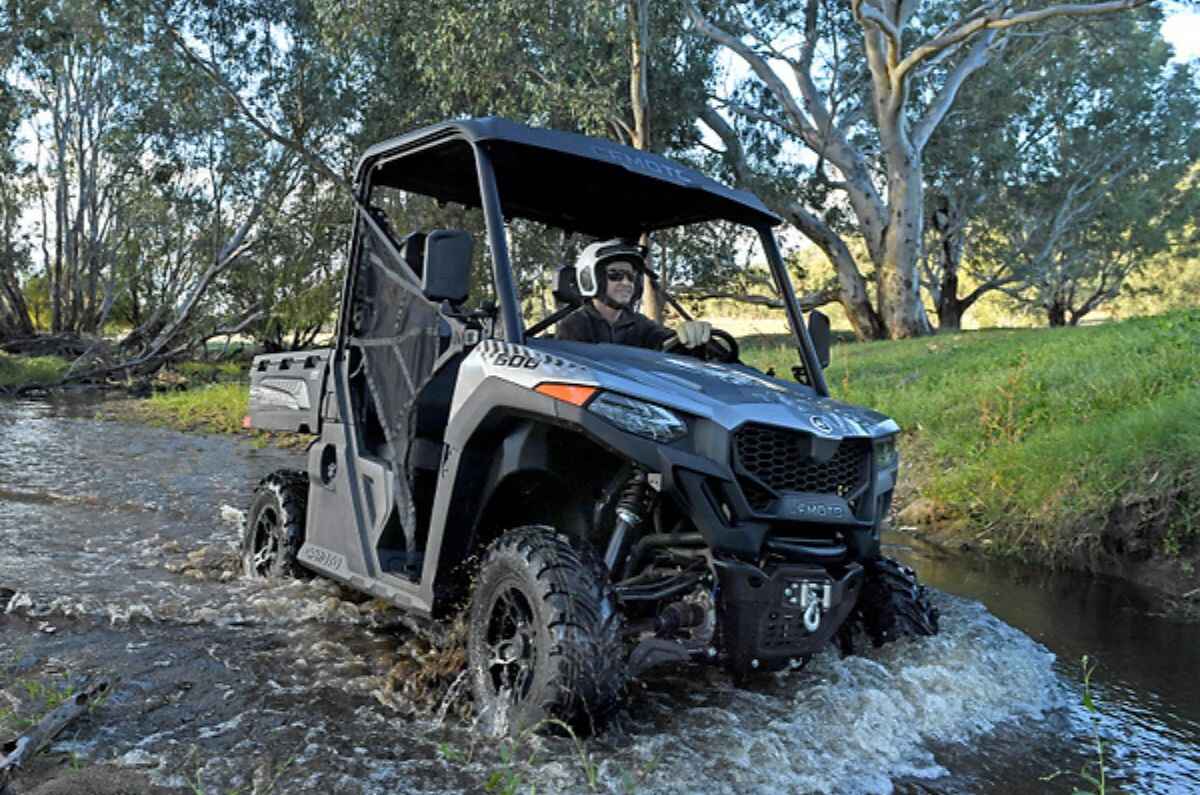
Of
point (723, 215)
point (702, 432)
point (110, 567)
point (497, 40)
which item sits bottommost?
point (110, 567)

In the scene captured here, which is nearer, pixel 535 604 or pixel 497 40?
pixel 535 604

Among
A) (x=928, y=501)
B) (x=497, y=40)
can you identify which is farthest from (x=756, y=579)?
(x=497, y=40)

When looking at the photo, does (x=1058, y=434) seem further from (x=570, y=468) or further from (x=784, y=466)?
(x=570, y=468)

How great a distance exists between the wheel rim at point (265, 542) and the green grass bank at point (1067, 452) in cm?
497

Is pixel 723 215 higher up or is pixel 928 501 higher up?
pixel 723 215

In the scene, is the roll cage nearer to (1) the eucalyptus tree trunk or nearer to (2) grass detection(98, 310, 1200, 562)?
(2) grass detection(98, 310, 1200, 562)

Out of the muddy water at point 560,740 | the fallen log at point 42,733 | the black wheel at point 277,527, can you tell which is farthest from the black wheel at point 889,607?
the black wheel at point 277,527

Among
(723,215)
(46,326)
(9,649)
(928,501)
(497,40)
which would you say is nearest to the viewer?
(9,649)

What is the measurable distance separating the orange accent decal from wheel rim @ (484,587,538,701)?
0.70 m

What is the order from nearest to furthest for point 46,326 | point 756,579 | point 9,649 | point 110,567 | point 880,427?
point 756,579 → point 880,427 → point 9,649 → point 110,567 → point 46,326

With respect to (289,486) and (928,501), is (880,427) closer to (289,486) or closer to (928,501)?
(289,486)

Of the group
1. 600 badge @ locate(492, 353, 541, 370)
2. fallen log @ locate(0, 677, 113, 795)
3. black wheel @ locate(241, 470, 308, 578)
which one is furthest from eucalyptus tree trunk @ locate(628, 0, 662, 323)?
fallen log @ locate(0, 677, 113, 795)

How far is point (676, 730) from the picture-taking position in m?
4.01

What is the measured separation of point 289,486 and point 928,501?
5.28 metres
